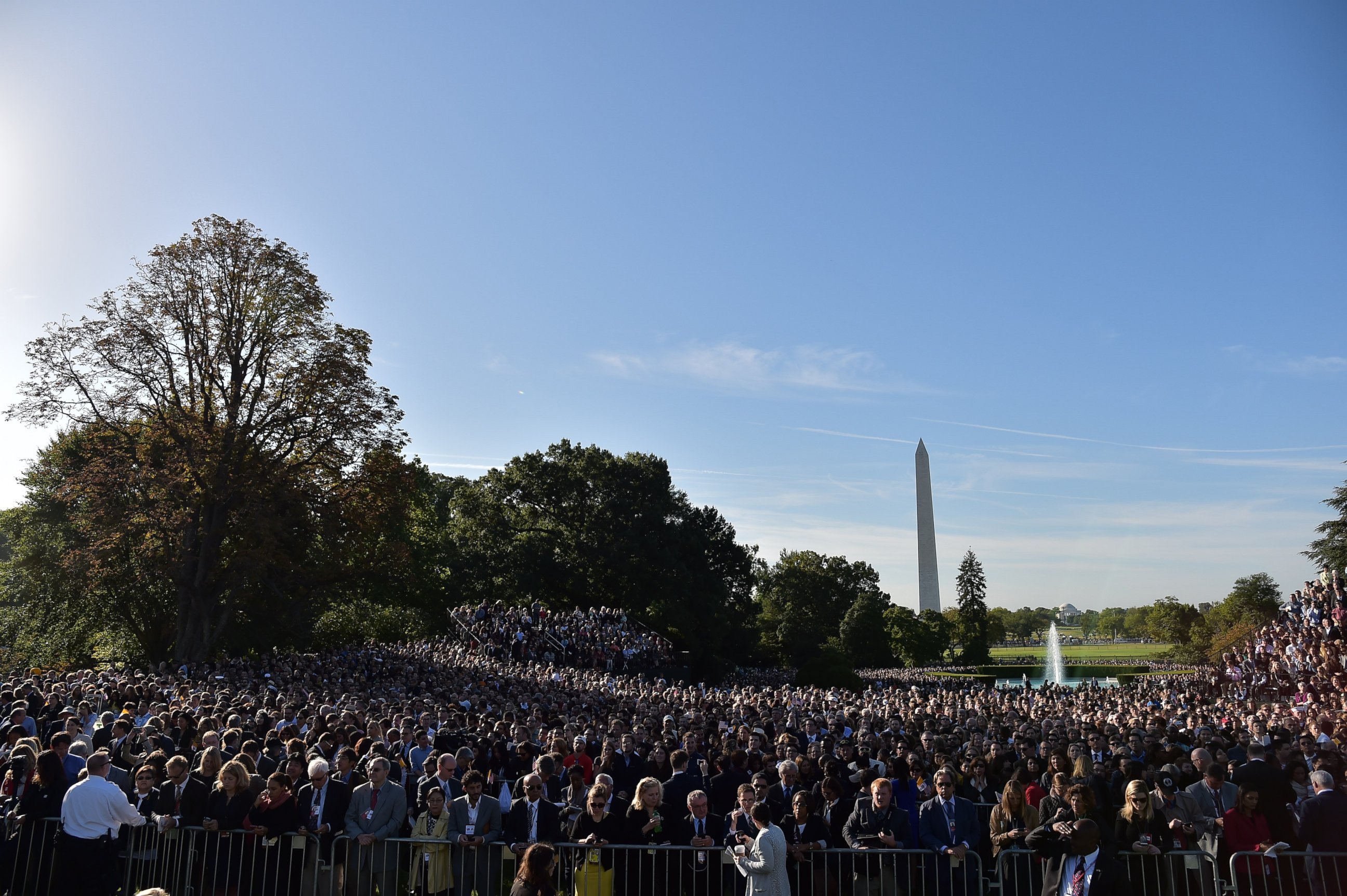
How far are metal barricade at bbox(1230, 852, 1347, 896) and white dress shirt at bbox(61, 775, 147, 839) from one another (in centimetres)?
824

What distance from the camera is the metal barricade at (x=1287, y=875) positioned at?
Result: 649 cm

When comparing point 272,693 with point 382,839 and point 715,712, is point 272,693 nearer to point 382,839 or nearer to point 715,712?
point 715,712

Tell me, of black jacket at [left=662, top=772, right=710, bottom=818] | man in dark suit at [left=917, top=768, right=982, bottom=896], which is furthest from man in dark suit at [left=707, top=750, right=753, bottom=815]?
man in dark suit at [left=917, top=768, right=982, bottom=896]

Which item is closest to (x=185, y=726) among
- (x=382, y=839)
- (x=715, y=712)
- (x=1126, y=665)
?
(x=382, y=839)

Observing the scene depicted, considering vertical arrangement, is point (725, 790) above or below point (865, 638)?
below

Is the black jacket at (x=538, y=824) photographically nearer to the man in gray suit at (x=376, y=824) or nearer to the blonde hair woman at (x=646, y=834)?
the blonde hair woman at (x=646, y=834)

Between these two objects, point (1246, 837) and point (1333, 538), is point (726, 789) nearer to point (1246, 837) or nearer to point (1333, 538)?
point (1246, 837)

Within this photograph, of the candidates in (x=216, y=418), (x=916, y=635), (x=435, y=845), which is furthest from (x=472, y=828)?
(x=916, y=635)

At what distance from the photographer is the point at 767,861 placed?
598cm

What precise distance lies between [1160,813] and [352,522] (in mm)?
26933

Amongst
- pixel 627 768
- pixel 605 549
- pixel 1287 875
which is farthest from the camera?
pixel 605 549

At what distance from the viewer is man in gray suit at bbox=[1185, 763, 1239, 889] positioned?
22.9 feet

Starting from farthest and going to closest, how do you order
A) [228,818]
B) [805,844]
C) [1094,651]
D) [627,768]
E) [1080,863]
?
[1094,651]
[627,768]
[228,818]
[805,844]
[1080,863]

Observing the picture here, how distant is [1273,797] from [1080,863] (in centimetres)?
245
